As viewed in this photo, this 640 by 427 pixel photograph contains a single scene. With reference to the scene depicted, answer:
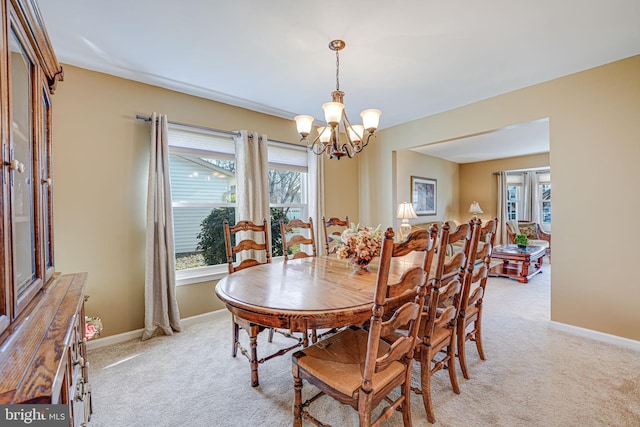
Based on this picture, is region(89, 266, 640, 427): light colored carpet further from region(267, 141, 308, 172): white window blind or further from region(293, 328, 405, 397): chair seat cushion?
region(267, 141, 308, 172): white window blind

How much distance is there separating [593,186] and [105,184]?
4.52 meters

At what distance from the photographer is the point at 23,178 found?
113 cm

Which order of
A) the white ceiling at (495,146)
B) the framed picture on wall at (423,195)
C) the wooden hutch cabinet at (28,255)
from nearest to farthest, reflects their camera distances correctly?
the wooden hutch cabinet at (28,255) → the white ceiling at (495,146) → the framed picture on wall at (423,195)

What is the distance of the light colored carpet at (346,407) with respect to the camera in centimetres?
163

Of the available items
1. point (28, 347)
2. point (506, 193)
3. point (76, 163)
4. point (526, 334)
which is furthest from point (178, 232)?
point (506, 193)

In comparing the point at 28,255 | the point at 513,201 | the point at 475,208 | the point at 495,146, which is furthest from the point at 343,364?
the point at 513,201

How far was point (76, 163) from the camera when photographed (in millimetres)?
2438

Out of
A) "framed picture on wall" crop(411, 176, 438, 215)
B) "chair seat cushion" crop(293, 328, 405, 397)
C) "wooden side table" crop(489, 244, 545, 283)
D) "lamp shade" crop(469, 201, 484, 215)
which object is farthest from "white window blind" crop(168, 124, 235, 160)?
"lamp shade" crop(469, 201, 484, 215)

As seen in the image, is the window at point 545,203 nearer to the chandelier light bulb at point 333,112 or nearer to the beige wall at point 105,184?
the chandelier light bulb at point 333,112

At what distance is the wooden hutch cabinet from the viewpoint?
0.69 metres

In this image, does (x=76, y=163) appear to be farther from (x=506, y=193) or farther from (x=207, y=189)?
(x=506, y=193)

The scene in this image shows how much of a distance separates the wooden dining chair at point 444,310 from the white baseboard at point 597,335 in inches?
70.1

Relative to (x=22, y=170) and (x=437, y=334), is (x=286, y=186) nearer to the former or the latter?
(x=437, y=334)

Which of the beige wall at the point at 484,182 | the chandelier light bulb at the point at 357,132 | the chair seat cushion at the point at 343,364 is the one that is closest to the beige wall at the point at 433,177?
the beige wall at the point at 484,182
